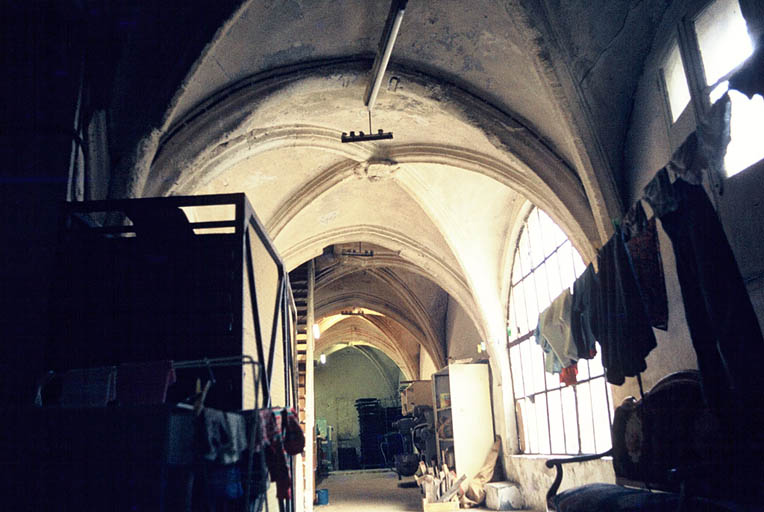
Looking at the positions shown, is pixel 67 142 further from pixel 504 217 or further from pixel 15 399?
pixel 504 217

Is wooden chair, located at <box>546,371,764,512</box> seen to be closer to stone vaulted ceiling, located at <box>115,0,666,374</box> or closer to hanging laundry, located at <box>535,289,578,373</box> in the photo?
hanging laundry, located at <box>535,289,578,373</box>

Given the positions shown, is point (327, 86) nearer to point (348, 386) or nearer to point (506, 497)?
point (506, 497)

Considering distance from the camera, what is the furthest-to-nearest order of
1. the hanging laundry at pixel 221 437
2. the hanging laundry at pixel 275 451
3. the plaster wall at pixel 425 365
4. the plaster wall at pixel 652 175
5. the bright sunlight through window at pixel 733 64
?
the plaster wall at pixel 425 365 < the bright sunlight through window at pixel 733 64 < the plaster wall at pixel 652 175 < the hanging laundry at pixel 275 451 < the hanging laundry at pixel 221 437

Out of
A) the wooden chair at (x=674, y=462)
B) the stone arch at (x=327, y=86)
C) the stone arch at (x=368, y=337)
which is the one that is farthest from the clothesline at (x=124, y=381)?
the stone arch at (x=368, y=337)

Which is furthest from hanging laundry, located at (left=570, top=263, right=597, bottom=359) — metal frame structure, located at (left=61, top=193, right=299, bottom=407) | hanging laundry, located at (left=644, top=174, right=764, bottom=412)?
metal frame structure, located at (left=61, top=193, right=299, bottom=407)

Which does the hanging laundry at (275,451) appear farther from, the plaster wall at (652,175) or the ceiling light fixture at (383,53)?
the ceiling light fixture at (383,53)

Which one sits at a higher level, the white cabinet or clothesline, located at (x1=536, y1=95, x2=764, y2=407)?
clothesline, located at (x1=536, y1=95, x2=764, y2=407)

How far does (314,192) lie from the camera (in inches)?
383

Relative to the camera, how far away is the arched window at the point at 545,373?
745 centimetres

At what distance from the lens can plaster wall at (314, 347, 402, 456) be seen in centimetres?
2706

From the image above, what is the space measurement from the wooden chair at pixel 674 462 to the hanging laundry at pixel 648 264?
0.42 m

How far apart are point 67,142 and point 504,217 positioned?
24.1 ft

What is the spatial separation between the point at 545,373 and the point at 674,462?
5542mm

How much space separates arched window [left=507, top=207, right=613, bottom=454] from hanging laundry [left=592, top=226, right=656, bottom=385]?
2.98 m
